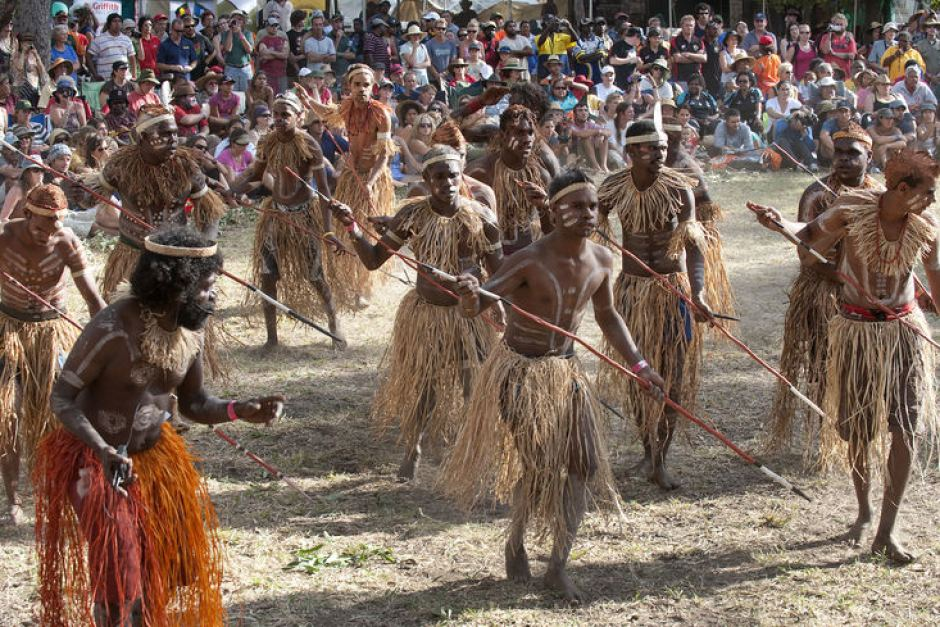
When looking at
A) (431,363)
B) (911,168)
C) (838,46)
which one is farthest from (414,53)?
(911,168)

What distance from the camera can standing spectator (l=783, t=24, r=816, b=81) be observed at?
1752 centimetres

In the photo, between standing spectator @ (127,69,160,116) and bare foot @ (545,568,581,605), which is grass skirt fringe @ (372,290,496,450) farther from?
standing spectator @ (127,69,160,116)

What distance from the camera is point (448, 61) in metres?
15.9

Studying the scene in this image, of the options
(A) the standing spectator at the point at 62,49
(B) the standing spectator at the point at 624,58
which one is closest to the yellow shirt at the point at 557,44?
(B) the standing spectator at the point at 624,58

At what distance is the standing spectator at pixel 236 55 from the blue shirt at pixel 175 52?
1.44 feet

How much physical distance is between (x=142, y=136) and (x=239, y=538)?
2.43 metres

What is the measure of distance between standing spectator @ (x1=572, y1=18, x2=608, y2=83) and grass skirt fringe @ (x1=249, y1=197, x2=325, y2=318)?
9.19 meters

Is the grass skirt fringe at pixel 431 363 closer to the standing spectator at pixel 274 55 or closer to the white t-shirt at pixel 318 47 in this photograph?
the standing spectator at pixel 274 55

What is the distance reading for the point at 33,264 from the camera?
5.20 metres

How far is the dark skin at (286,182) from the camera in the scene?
7.65m

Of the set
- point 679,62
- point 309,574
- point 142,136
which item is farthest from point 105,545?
point 679,62

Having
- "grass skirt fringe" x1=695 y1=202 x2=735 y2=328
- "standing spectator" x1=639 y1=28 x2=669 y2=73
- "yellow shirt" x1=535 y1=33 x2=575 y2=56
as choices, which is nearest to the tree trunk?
"yellow shirt" x1=535 y1=33 x2=575 y2=56

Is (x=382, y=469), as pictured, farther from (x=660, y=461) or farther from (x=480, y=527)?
(x=660, y=461)

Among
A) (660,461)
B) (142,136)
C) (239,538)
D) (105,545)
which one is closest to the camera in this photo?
(105,545)
